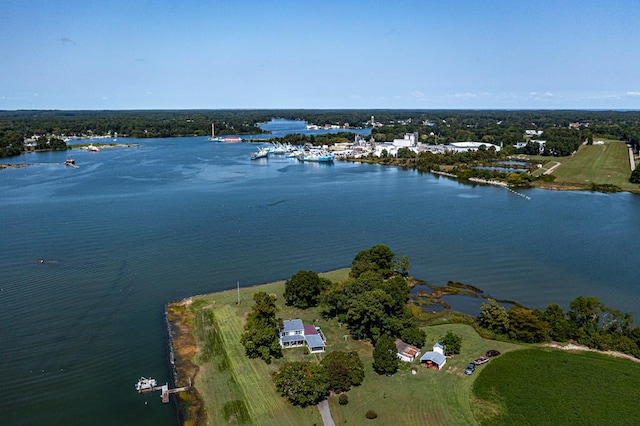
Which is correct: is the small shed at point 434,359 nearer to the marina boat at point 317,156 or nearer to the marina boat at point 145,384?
the marina boat at point 145,384

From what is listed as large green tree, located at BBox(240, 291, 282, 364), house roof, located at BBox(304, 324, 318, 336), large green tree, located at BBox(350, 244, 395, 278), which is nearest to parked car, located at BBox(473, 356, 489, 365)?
house roof, located at BBox(304, 324, 318, 336)

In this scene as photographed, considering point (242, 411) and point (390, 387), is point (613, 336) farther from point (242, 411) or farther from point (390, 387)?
point (242, 411)

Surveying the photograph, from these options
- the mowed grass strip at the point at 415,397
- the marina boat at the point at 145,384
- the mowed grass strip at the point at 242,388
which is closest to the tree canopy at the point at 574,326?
the mowed grass strip at the point at 415,397

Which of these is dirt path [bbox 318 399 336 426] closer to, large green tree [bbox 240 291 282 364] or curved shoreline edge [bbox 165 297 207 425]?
large green tree [bbox 240 291 282 364]

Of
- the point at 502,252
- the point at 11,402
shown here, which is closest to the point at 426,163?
the point at 502,252

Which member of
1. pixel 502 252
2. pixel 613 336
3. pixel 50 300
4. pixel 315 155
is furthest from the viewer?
pixel 315 155

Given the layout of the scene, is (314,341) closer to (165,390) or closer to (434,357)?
(434,357)

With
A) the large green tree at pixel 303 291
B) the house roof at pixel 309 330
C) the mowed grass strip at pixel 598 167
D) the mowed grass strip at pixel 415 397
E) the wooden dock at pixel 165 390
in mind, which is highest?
the mowed grass strip at pixel 598 167
